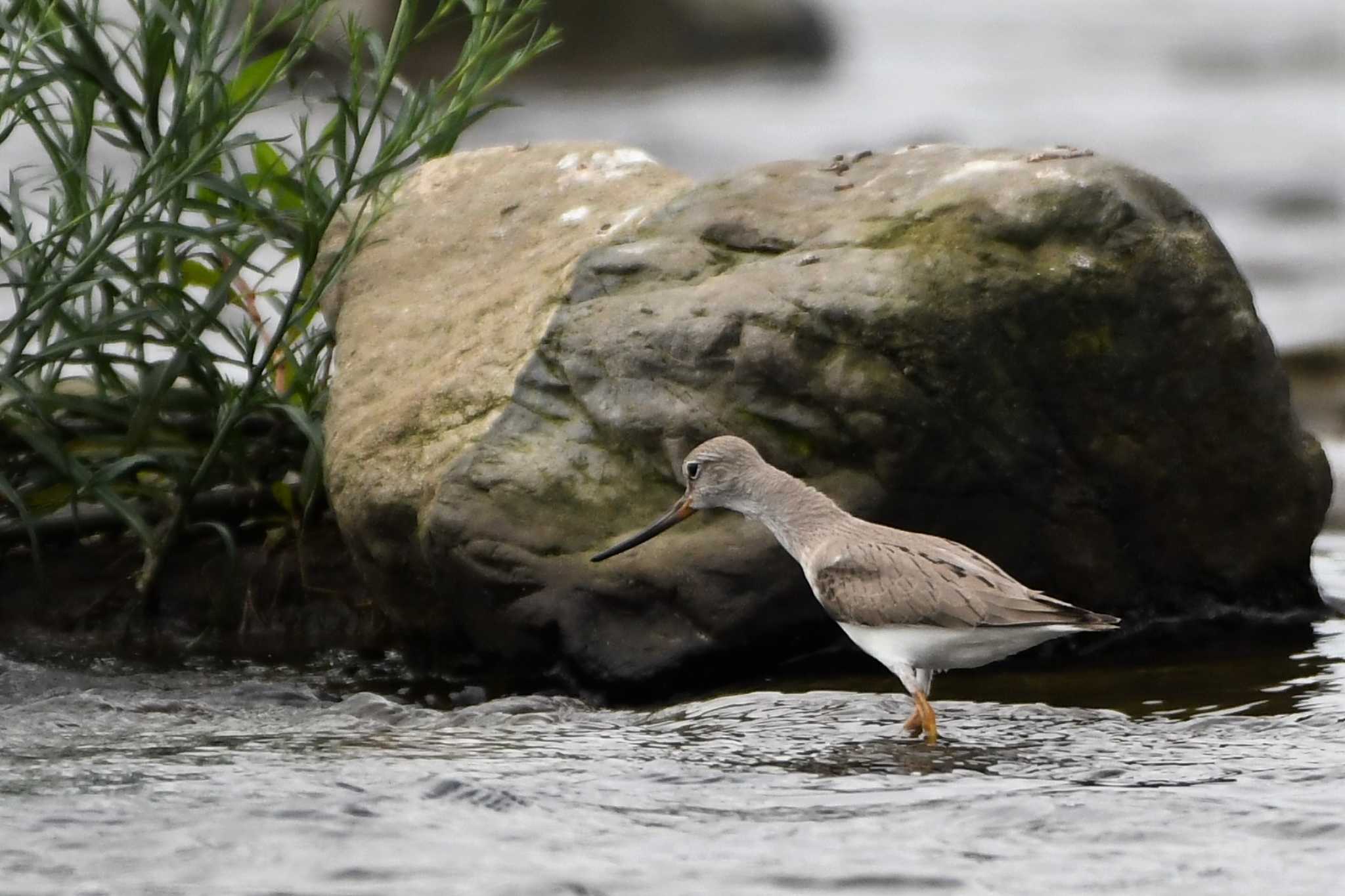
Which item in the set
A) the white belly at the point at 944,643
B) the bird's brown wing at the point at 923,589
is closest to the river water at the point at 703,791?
the white belly at the point at 944,643

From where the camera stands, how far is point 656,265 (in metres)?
6.16

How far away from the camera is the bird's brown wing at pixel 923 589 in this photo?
5.14 meters

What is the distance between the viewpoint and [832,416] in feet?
19.1

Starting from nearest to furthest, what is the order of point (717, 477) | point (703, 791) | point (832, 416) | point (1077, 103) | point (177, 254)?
point (703, 791) → point (717, 477) → point (832, 416) → point (177, 254) → point (1077, 103)

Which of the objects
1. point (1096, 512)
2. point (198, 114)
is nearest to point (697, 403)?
point (1096, 512)

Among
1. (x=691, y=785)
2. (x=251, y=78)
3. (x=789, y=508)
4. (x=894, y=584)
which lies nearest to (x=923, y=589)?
(x=894, y=584)

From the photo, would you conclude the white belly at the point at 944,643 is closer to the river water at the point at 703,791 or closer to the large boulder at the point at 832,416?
the river water at the point at 703,791

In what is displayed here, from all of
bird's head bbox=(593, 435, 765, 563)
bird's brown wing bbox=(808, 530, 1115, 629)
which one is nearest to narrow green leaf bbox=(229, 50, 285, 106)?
bird's head bbox=(593, 435, 765, 563)

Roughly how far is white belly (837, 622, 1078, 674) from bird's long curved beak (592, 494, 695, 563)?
25.1 inches

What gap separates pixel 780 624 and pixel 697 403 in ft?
2.49

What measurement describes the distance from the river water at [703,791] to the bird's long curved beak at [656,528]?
0.48 metres

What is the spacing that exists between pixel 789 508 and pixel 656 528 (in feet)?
1.39

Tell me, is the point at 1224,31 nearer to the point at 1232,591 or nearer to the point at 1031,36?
the point at 1031,36

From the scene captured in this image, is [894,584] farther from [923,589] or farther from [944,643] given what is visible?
[944,643]
